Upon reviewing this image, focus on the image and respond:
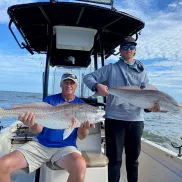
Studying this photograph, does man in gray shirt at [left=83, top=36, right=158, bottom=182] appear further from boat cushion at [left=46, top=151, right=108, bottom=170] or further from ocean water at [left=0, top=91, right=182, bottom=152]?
ocean water at [left=0, top=91, right=182, bottom=152]

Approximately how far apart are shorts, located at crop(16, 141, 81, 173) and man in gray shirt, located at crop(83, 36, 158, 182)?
55 centimetres

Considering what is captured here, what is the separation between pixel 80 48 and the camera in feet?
17.3

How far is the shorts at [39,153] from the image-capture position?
316 cm

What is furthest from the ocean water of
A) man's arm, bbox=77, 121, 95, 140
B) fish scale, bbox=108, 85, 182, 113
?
man's arm, bbox=77, 121, 95, 140

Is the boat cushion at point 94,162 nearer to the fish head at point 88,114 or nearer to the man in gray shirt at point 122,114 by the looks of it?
the man in gray shirt at point 122,114

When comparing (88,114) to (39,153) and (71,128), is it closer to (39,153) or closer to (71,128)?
(71,128)

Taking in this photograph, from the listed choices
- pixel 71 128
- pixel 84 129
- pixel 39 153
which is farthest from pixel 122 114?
pixel 39 153

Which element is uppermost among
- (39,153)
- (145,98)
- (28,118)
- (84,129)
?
(145,98)

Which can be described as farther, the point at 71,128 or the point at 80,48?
the point at 80,48

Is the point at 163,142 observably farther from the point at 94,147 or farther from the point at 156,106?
the point at 156,106

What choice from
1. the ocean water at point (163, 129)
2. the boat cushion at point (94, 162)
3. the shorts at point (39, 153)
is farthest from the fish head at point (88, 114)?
the ocean water at point (163, 129)

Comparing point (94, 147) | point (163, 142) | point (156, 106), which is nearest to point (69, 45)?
point (94, 147)

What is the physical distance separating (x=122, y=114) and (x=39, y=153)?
1.23 meters

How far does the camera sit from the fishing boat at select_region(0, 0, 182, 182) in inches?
148
